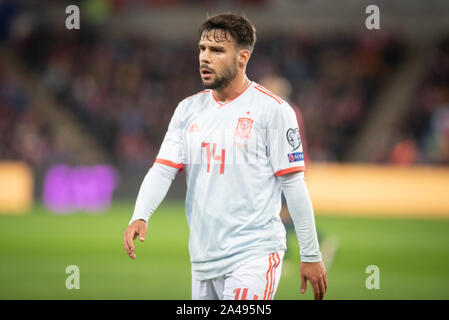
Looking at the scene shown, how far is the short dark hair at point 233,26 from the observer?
3865 millimetres

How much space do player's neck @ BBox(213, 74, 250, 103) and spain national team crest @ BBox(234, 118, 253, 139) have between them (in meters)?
0.20

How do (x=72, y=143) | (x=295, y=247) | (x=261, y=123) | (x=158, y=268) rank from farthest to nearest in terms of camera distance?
(x=72, y=143), (x=295, y=247), (x=158, y=268), (x=261, y=123)

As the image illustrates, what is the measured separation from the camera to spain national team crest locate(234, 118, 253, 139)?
12.5ft

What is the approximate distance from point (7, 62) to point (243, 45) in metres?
19.7

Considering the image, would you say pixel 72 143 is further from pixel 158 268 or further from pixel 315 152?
pixel 158 268

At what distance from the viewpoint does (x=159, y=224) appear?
1362 centimetres

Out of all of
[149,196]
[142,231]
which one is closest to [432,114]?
[149,196]

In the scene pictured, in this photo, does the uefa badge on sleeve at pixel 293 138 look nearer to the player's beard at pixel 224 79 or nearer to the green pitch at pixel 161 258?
the player's beard at pixel 224 79

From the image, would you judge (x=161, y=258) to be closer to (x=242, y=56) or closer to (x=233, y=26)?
(x=242, y=56)

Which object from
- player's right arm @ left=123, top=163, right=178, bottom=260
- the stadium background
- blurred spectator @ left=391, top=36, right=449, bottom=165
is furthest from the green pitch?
player's right arm @ left=123, top=163, right=178, bottom=260

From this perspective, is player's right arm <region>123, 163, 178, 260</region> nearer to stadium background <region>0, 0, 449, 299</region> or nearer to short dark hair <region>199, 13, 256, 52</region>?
short dark hair <region>199, 13, 256, 52</region>

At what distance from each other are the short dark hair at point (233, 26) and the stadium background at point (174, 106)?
678 cm

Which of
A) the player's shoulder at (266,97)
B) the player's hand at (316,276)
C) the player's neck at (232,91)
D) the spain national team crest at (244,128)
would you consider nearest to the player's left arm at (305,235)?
the player's hand at (316,276)
